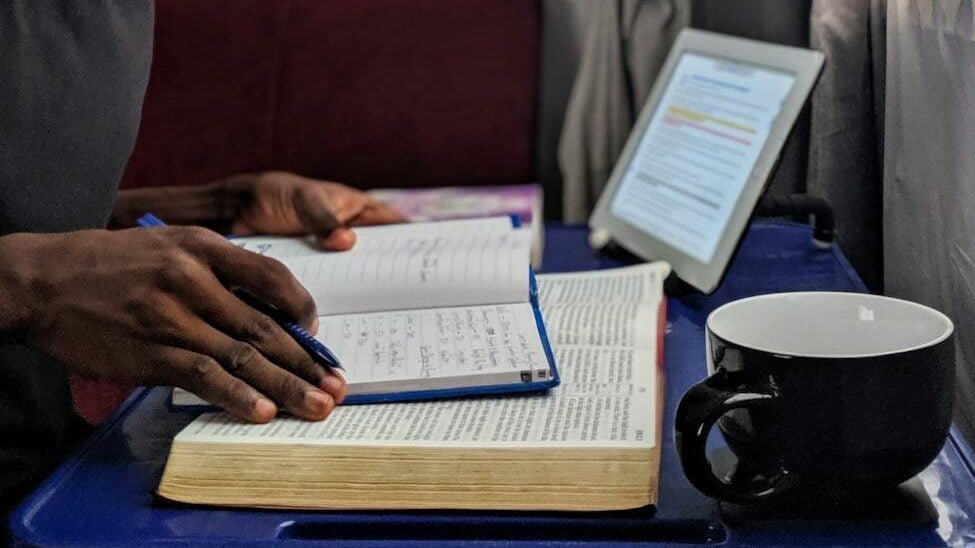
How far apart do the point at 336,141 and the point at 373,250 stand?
76 centimetres

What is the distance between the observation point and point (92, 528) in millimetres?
562

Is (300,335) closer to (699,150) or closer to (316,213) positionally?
(316,213)

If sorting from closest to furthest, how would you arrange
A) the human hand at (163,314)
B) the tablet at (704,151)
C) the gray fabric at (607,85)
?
the human hand at (163,314) → the tablet at (704,151) → the gray fabric at (607,85)

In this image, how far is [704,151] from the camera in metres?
1.02

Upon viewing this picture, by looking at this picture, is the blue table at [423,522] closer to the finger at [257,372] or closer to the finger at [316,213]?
the finger at [257,372]

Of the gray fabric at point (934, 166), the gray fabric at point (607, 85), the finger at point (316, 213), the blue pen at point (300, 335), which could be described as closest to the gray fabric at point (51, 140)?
the finger at point (316, 213)

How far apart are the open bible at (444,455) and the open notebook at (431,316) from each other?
14mm

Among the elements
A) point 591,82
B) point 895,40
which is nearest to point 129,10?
point 895,40

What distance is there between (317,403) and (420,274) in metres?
0.18

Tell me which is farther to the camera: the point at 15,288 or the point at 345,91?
the point at 345,91

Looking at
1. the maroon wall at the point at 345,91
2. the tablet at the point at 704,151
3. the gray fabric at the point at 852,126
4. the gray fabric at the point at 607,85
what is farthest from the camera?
the maroon wall at the point at 345,91

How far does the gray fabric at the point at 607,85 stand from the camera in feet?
4.83

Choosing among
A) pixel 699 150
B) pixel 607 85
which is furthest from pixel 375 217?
pixel 607 85

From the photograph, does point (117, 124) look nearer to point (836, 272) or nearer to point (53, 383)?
point (53, 383)
